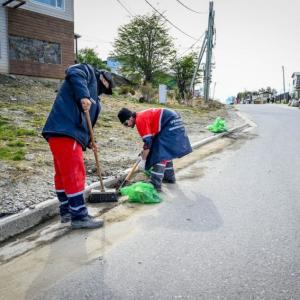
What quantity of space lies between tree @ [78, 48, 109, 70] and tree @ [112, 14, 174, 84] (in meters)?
2.91

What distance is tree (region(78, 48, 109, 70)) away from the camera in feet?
137

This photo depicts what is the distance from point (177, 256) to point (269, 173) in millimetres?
4040

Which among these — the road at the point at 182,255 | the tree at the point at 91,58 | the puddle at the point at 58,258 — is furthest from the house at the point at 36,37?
the tree at the point at 91,58

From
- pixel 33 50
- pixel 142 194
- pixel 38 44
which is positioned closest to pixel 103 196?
pixel 142 194

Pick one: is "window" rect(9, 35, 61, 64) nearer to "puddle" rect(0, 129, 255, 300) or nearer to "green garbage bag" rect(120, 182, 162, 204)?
"green garbage bag" rect(120, 182, 162, 204)

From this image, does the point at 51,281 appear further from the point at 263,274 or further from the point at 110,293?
the point at 263,274

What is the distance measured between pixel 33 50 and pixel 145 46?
2303 cm

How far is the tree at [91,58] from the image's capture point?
41.8 metres

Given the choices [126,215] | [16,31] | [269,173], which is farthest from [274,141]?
[16,31]

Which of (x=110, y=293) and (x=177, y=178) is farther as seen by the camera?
(x=177, y=178)

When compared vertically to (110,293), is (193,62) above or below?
above

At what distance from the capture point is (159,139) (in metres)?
5.92

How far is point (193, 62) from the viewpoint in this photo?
42938 mm

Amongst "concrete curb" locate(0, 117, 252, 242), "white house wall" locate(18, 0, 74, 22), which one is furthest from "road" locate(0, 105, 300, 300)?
"white house wall" locate(18, 0, 74, 22)
